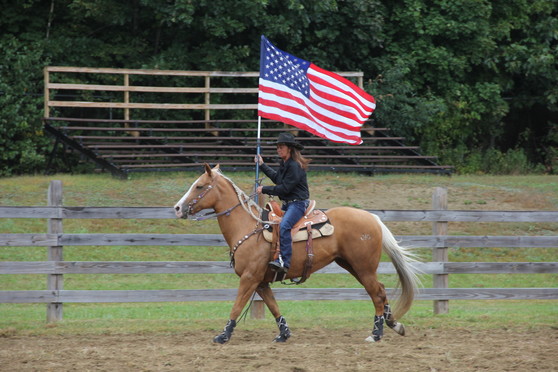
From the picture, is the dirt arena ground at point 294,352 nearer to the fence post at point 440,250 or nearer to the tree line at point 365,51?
the fence post at point 440,250

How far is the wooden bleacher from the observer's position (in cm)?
2078

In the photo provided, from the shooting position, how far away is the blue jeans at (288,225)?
962 centimetres

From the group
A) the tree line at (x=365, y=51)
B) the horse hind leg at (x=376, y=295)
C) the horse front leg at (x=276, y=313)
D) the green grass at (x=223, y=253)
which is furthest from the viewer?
the tree line at (x=365, y=51)

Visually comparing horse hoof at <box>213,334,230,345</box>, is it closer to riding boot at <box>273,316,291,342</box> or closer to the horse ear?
riding boot at <box>273,316,291,342</box>

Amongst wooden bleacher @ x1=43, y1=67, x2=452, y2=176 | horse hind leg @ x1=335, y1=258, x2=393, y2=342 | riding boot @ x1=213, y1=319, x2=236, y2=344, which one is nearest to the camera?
riding boot @ x1=213, y1=319, x2=236, y2=344

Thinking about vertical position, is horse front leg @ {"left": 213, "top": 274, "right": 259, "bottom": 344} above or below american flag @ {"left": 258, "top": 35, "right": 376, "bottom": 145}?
below

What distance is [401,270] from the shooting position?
1034 cm

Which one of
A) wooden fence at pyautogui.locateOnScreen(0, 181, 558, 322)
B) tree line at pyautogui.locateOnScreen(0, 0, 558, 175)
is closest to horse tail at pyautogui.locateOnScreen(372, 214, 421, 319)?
wooden fence at pyautogui.locateOnScreen(0, 181, 558, 322)

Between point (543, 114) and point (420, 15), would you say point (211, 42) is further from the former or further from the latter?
point (543, 114)

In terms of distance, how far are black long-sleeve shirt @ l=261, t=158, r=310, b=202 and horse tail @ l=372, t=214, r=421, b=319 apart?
111 centimetres

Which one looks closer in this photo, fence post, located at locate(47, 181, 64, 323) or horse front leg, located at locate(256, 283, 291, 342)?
horse front leg, located at locate(256, 283, 291, 342)

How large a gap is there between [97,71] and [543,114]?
15703mm

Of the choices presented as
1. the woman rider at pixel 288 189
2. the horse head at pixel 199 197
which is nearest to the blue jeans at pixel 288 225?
the woman rider at pixel 288 189

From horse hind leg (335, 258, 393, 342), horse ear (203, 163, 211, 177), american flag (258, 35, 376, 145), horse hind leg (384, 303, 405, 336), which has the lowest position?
horse hind leg (384, 303, 405, 336)
